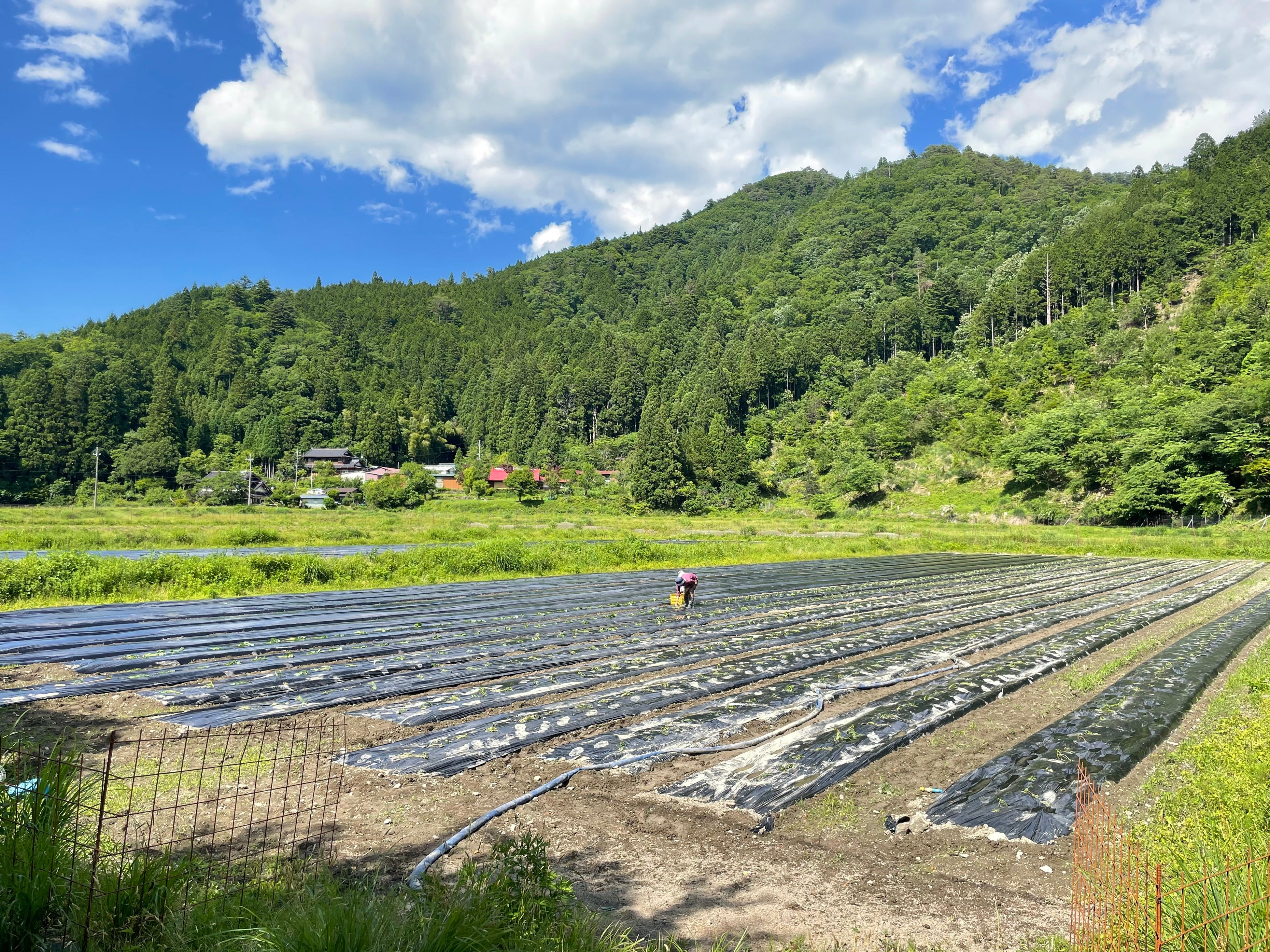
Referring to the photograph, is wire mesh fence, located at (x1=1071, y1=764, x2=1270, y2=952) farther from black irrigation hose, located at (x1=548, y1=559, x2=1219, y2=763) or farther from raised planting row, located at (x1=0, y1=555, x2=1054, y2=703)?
raised planting row, located at (x1=0, y1=555, x2=1054, y2=703)

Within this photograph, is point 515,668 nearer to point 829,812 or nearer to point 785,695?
point 785,695

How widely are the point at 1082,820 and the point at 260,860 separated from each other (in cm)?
470

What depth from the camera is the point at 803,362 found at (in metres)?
81.7

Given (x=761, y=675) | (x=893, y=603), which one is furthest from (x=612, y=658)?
(x=893, y=603)

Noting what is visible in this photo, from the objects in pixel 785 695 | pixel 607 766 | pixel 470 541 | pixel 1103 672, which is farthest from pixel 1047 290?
pixel 607 766

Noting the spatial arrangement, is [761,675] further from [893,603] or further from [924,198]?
[924,198]

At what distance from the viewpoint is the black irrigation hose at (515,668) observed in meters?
6.68

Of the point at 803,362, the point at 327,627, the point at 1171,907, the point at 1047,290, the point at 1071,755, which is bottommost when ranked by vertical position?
the point at 327,627

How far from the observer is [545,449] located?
83.2 m

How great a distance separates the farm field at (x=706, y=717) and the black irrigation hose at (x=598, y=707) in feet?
0.13

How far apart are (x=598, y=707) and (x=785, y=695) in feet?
6.77

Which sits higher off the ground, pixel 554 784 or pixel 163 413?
pixel 163 413

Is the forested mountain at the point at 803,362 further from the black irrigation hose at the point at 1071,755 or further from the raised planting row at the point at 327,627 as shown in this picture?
the raised planting row at the point at 327,627

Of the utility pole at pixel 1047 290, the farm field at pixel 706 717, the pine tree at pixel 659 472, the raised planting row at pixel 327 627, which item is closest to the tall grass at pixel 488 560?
the raised planting row at pixel 327 627
